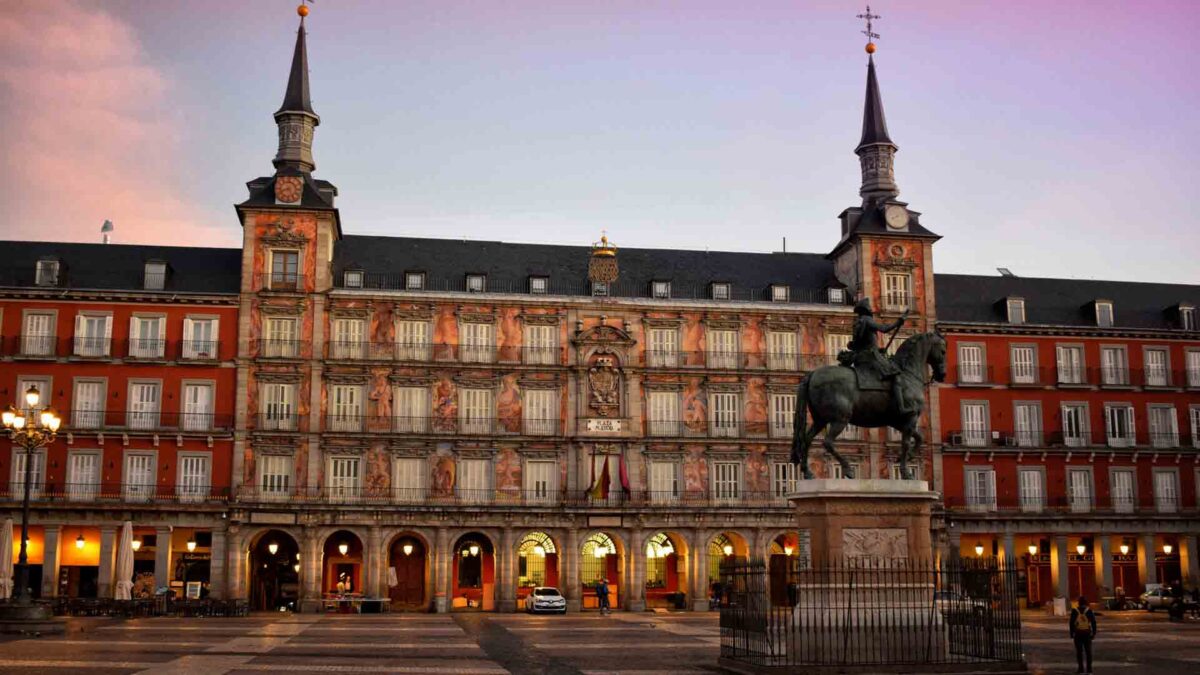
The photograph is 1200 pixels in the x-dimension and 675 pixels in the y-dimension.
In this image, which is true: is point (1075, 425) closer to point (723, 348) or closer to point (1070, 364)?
point (1070, 364)

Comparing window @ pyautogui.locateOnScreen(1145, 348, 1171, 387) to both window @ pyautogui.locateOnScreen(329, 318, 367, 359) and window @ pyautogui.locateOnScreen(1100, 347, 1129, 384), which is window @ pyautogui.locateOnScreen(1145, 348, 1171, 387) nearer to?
window @ pyautogui.locateOnScreen(1100, 347, 1129, 384)

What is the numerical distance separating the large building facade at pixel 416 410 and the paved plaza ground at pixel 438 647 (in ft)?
38.8

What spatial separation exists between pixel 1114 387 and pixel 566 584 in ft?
101

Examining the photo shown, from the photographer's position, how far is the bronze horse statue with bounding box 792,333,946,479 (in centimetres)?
2433

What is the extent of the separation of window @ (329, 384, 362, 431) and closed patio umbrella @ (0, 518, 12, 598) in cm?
1468

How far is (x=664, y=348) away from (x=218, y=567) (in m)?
23.6

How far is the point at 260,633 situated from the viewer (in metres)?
37.7

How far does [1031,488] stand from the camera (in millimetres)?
63812

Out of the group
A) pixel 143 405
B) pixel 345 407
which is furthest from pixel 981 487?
pixel 143 405

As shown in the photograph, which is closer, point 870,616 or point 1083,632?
point 870,616

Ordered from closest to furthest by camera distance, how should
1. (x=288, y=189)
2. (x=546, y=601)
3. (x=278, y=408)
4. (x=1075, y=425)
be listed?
1. (x=546, y=601)
2. (x=278, y=408)
3. (x=288, y=189)
4. (x=1075, y=425)

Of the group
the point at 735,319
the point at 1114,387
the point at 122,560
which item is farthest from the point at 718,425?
the point at 122,560

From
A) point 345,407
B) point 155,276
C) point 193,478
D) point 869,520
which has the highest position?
point 155,276

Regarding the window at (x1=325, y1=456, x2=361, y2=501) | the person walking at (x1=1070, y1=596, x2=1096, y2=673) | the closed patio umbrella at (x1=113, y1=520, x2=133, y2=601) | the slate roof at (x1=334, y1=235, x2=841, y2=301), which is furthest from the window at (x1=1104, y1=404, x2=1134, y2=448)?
the closed patio umbrella at (x1=113, y1=520, x2=133, y2=601)
